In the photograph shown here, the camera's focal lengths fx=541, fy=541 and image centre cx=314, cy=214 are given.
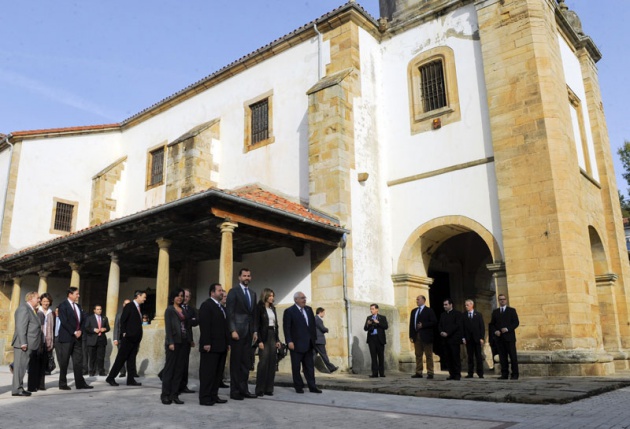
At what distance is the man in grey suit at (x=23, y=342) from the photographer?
7.75 metres

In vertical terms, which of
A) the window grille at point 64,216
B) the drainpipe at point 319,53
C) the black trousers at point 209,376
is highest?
the drainpipe at point 319,53

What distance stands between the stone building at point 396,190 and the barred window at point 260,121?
6 cm

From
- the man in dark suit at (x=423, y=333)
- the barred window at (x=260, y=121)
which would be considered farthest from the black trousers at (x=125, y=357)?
the barred window at (x=260, y=121)

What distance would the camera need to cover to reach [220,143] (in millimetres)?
17062

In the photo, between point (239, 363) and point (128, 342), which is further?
point (128, 342)

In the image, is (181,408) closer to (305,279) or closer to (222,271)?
(222,271)

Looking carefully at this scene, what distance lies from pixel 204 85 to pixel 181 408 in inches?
530

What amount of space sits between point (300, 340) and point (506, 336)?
13.8 ft

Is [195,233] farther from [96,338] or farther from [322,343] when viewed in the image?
[322,343]

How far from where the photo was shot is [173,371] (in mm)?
6926

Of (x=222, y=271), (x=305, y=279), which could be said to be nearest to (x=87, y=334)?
(x=222, y=271)

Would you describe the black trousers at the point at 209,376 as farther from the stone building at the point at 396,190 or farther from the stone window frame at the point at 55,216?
the stone window frame at the point at 55,216

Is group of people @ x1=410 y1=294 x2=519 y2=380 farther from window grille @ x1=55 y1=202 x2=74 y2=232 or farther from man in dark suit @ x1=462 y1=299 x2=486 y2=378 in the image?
window grille @ x1=55 y1=202 x2=74 y2=232

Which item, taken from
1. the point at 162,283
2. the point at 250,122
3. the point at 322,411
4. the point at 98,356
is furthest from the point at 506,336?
the point at 250,122
